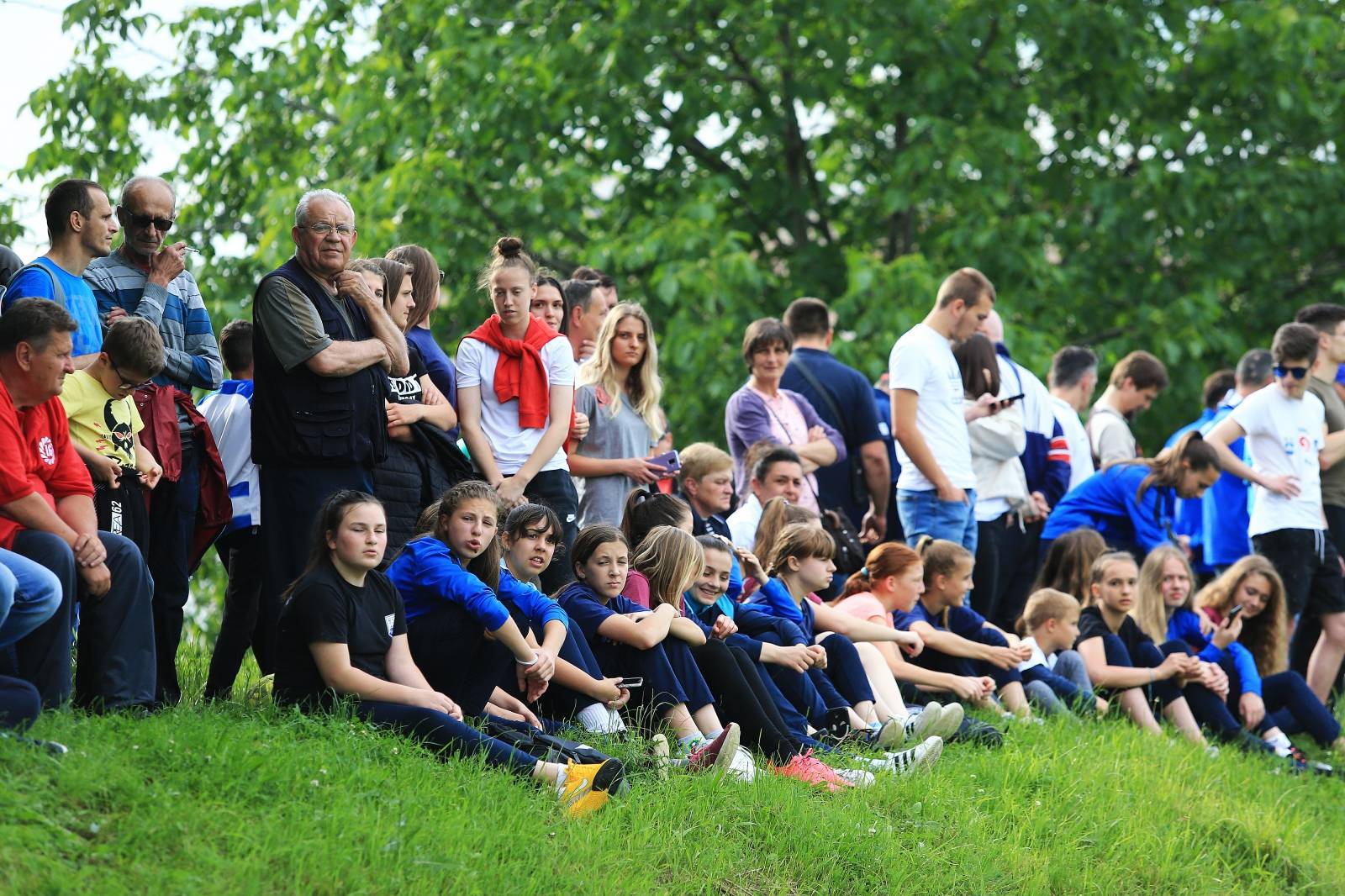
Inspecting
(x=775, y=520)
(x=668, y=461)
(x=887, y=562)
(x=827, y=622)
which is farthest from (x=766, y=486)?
(x=827, y=622)

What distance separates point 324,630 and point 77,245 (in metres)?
1.79

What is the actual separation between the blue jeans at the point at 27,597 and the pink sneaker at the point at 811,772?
9.34 ft

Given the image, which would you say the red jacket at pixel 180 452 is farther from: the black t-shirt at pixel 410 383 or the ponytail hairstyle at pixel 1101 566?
the ponytail hairstyle at pixel 1101 566

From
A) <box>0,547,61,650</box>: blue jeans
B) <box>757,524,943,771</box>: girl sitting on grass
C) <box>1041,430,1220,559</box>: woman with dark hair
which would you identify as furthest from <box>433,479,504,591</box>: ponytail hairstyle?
<box>1041,430,1220,559</box>: woman with dark hair

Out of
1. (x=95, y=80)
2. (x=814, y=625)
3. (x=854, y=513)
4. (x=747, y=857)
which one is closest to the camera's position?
(x=747, y=857)

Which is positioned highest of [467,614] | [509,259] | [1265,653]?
[509,259]

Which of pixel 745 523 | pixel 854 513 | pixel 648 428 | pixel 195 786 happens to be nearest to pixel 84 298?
pixel 195 786

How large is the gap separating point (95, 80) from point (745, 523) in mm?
7796

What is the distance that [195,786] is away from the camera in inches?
204

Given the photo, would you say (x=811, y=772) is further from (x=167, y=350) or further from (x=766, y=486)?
(x=167, y=350)

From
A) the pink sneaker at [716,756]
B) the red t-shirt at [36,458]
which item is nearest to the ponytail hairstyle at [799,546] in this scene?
the pink sneaker at [716,756]

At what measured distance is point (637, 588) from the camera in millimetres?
7184

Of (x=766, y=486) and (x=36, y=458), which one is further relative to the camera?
(x=766, y=486)

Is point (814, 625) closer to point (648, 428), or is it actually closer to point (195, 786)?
point (648, 428)
